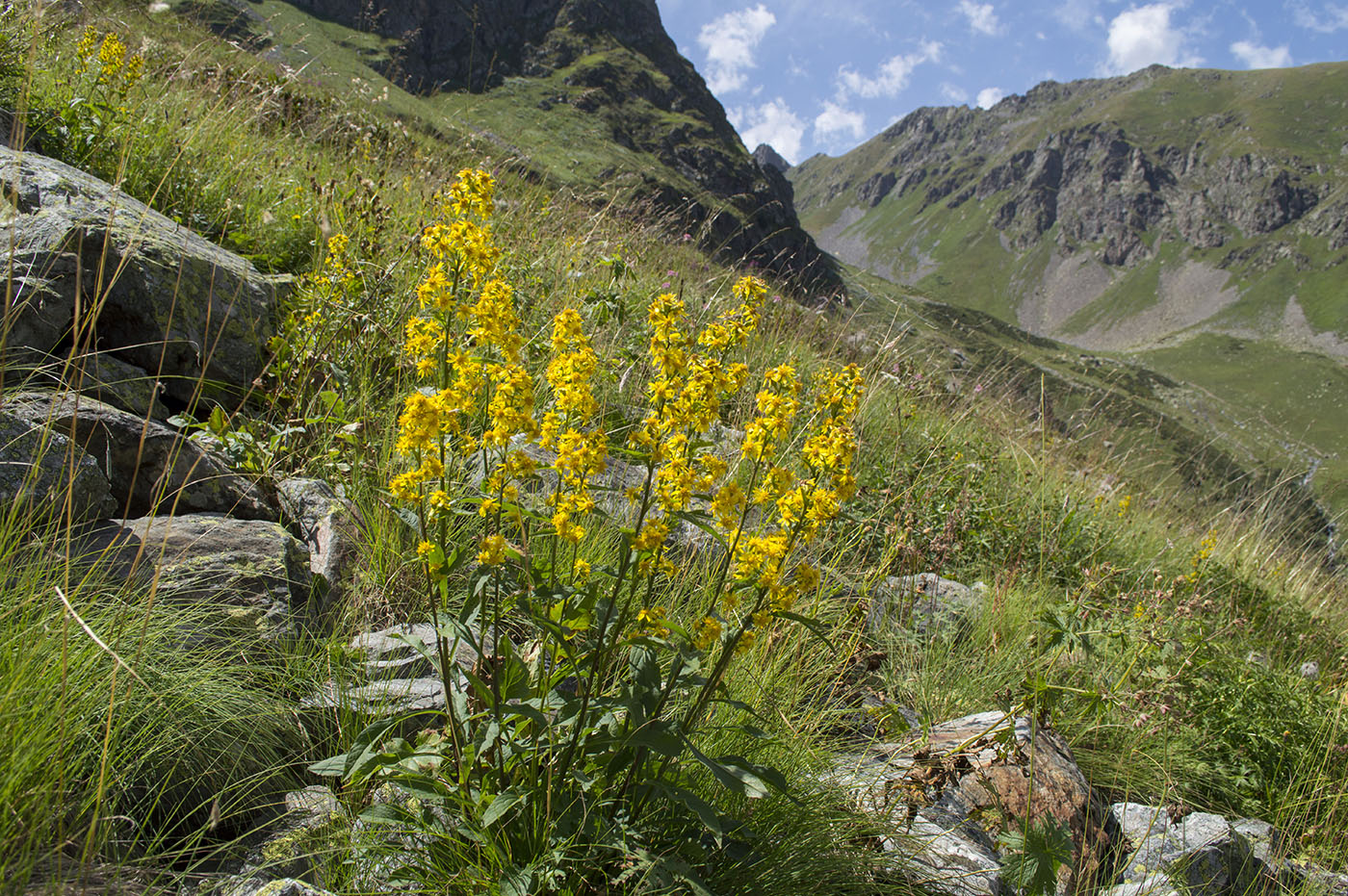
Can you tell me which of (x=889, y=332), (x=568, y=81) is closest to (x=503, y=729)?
(x=889, y=332)

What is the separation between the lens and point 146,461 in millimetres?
2678

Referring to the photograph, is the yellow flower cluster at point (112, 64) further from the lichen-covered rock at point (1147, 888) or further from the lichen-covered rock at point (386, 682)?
the lichen-covered rock at point (1147, 888)

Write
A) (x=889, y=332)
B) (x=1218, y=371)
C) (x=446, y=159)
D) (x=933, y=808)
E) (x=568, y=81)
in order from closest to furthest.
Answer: (x=933, y=808) → (x=889, y=332) → (x=446, y=159) → (x=568, y=81) → (x=1218, y=371)

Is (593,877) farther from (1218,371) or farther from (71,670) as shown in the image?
(1218,371)

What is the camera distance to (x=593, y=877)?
1.77m

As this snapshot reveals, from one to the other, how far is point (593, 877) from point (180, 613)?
139 cm

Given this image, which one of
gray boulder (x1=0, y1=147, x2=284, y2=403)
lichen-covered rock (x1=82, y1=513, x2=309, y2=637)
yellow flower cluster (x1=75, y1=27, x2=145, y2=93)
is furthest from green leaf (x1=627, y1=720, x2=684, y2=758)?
yellow flower cluster (x1=75, y1=27, x2=145, y2=93)

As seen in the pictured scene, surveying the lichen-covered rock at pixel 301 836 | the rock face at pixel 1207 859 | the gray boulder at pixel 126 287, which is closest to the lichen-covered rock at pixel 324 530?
the gray boulder at pixel 126 287

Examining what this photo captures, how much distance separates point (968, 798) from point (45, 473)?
11.4ft

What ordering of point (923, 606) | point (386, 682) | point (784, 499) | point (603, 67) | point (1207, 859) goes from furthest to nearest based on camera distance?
point (603, 67) < point (923, 606) < point (1207, 859) < point (386, 682) < point (784, 499)

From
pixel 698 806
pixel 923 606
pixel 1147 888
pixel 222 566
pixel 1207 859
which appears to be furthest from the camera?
pixel 923 606

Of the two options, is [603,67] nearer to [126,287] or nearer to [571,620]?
[126,287]

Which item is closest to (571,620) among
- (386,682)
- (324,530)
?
(386,682)

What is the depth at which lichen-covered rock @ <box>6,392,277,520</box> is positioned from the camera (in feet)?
8.01
